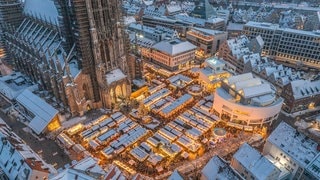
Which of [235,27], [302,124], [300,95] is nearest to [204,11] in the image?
[235,27]

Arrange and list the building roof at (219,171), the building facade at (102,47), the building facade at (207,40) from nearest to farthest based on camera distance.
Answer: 1. the building roof at (219,171)
2. the building facade at (102,47)
3. the building facade at (207,40)

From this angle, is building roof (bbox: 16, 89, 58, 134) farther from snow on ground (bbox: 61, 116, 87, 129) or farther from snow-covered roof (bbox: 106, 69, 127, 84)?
snow-covered roof (bbox: 106, 69, 127, 84)

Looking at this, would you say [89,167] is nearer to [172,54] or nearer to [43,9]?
[172,54]

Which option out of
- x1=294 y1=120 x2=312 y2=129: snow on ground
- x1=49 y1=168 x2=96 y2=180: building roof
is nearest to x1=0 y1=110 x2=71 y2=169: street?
x1=49 y1=168 x2=96 y2=180: building roof

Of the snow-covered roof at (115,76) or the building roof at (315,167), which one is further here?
the snow-covered roof at (115,76)

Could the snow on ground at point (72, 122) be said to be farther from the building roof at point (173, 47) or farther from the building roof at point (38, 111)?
the building roof at point (173, 47)

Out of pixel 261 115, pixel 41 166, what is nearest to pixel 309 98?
pixel 261 115

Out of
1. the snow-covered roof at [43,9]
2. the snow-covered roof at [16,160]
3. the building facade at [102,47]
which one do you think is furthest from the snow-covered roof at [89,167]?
the snow-covered roof at [43,9]
